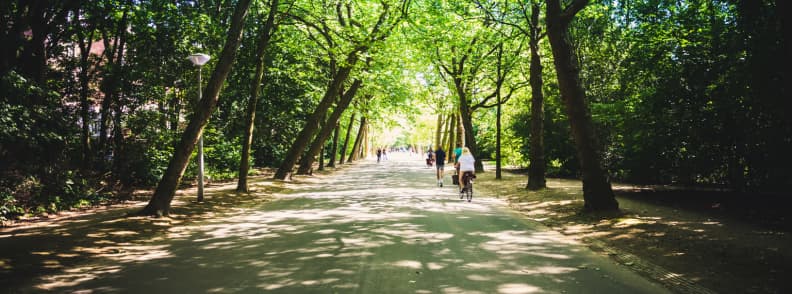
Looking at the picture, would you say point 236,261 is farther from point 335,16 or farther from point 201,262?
point 335,16

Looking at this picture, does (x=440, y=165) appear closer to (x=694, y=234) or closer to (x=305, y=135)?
(x=305, y=135)

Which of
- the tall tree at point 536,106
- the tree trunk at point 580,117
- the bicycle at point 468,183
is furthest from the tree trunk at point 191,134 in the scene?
the tall tree at point 536,106

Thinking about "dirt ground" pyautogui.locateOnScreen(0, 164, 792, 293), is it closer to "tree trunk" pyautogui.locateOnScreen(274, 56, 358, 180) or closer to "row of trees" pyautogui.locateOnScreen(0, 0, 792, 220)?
"row of trees" pyautogui.locateOnScreen(0, 0, 792, 220)

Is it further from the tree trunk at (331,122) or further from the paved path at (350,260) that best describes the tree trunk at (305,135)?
the paved path at (350,260)

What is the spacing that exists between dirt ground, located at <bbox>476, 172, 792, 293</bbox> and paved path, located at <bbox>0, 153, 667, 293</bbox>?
2.13 feet

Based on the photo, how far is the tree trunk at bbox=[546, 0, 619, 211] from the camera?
1047 cm

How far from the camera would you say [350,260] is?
6305 mm

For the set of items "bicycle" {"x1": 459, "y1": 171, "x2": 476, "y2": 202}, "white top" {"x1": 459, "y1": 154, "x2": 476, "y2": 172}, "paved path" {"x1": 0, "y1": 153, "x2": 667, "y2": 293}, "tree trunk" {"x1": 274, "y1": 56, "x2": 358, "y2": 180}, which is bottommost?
"paved path" {"x1": 0, "y1": 153, "x2": 667, "y2": 293}

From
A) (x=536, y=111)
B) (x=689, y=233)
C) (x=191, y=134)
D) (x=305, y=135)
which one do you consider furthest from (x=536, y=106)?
(x=191, y=134)

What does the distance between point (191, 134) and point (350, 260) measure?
20.1 feet

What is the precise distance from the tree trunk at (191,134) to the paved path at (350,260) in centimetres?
105

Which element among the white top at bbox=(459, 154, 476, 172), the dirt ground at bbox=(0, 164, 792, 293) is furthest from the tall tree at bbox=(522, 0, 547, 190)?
the white top at bbox=(459, 154, 476, 172)

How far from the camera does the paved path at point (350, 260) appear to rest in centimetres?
525

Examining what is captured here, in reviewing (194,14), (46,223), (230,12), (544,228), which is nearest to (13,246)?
(46,223)
